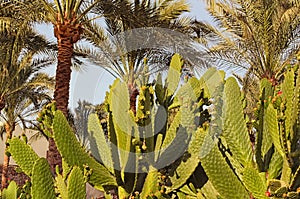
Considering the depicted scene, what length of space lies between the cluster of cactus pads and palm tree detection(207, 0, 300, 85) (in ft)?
24.8

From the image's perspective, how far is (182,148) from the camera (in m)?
1.32

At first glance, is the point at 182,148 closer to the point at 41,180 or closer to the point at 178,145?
the point at 178,145

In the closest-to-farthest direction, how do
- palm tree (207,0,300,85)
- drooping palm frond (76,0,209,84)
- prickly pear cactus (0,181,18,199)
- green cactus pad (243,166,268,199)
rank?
green cactus pad (243,166,268,199), prickly pear cactus (0,181,18,199), palm tree (207,0,300,85), drooping palm frond (76,0,209,84)

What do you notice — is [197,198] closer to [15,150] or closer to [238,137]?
[238,137]

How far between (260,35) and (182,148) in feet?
26.9

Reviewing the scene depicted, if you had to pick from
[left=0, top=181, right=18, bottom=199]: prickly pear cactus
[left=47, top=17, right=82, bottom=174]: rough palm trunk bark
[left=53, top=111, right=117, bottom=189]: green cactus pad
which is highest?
[left=47, top=17, right=82, bottom=174]: rough palm trunk bark

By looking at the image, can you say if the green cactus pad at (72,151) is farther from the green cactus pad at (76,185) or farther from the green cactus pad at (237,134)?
the green cactus pad at (237,134)

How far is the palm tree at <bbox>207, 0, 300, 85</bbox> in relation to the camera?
29.5ft

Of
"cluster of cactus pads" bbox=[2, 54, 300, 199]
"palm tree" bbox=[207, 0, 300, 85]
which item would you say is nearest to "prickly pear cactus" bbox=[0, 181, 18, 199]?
"cluster of cactus pads" bbox=[2, 54, 300, 199]

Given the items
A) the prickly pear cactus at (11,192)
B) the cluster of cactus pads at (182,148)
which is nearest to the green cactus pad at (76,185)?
the cluster of cactus pads at (182,148)

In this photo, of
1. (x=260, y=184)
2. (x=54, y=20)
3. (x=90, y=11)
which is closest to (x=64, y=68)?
(x=54, y=20)

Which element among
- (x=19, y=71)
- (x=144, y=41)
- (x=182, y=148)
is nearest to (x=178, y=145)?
(x=182, y=148)

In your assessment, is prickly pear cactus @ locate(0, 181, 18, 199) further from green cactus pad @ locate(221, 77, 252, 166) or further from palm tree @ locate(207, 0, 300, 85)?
palm tree @ locate(207, 0, 300, 85)

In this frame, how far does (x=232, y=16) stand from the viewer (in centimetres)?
1016
